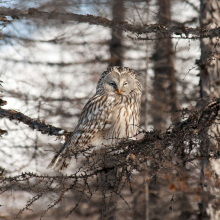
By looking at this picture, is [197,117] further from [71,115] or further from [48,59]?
[48,59]

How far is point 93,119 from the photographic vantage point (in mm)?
→ 4781

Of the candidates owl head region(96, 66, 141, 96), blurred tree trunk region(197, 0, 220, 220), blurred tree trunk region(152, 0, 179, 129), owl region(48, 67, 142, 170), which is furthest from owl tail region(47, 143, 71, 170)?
blurred tree trunk region(152, 0, 179, 129)

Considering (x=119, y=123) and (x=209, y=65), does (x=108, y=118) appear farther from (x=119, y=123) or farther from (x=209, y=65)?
(x=209, y=65)

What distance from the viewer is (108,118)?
15.4 feet

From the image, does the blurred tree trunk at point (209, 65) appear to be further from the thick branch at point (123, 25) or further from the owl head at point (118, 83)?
the thick branch at point (123, 25)

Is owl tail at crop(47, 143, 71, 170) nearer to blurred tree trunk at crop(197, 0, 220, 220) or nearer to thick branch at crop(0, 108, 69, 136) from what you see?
thick branch at crop(0, 108, 69, 136)

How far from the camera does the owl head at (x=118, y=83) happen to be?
16.7ft

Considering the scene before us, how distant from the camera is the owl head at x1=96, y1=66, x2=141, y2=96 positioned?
5090mm

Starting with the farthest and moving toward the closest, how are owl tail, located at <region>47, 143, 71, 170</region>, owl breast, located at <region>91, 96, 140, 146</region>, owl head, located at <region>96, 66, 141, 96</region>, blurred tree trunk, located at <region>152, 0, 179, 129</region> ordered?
1. blurred tree trunk, located at <region>152, 0, 179, 129</region>
2. owl head, located at <region>96, 66, 141, 96</region>
3. owl breast, located at <region>91, 96, 140, 146</region>
4. owl tail, located at <region>47, 143, 71, 170</region>

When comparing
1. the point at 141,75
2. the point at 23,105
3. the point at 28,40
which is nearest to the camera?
the point at 23,105

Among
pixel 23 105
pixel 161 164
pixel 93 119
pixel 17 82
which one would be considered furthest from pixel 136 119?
pixel 17 82

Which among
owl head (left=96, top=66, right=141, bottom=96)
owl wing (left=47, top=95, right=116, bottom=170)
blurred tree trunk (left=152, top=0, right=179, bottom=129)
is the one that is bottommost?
owl wing (left=47, top=95, right=116, bottom=170)

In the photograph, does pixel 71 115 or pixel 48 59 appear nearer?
pixel 71 115

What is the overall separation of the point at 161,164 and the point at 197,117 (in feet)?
1.70
